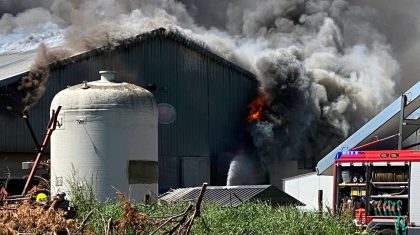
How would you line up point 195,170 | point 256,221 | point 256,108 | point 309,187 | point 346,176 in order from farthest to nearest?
point 256,108 < point 195,170 < point 309,187 < point 346,176 < point 256,221

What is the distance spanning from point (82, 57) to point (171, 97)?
468cm

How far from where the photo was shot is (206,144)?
130 ft

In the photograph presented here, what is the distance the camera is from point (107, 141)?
23.2 metres


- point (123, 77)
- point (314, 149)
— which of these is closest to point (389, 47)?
point (314, 149)

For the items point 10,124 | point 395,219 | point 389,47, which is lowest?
point 395,219


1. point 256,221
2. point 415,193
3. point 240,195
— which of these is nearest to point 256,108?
point 240,195

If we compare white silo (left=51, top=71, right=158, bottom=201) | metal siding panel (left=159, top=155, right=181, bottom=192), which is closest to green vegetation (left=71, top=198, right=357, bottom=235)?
white silo (left=51, top=71, right=158, bottom=201)

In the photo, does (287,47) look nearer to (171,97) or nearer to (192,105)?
(192,105)

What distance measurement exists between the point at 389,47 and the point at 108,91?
27.9 metres

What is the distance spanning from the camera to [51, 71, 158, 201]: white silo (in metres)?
22.9

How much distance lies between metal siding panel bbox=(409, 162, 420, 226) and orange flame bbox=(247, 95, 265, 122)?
21906 mm

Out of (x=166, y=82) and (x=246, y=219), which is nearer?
(x=246, y=219)

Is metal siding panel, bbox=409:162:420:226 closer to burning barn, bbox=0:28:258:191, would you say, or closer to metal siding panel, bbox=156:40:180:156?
burning barn, bbox=0:28:258:191

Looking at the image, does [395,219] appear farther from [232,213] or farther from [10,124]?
[10,124]
